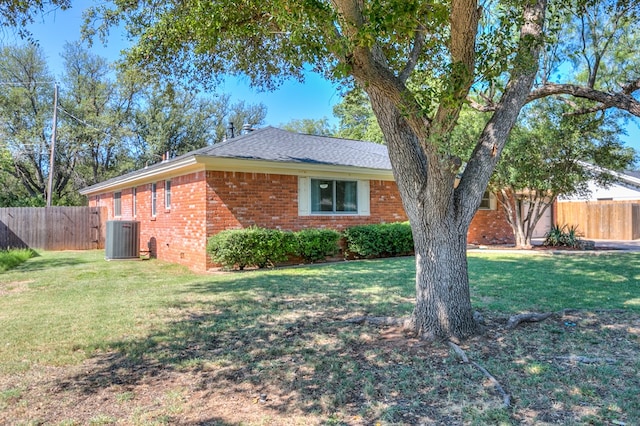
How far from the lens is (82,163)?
31.8m

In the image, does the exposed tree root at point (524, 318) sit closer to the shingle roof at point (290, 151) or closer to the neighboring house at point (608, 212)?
the shingle roof at point (290, 151)

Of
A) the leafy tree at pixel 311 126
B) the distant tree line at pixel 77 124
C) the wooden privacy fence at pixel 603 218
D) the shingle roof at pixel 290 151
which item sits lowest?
the wooden privacy fence at pixel 603 218

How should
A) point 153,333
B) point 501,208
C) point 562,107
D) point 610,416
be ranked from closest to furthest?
point 610,416
point 153,333
point 562,107
point 501,208

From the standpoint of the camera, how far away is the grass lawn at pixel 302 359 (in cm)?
310

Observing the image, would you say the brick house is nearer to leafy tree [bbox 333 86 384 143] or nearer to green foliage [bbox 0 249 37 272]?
green foliage [bbox 0 249 37 272]

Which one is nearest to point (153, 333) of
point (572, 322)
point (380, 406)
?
point (380, 406)

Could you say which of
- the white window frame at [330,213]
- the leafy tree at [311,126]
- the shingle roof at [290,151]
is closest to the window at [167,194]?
the shingle roof at [290,151]

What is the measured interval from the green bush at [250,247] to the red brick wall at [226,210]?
0.58 metres

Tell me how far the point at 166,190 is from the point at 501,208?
44.4 ft

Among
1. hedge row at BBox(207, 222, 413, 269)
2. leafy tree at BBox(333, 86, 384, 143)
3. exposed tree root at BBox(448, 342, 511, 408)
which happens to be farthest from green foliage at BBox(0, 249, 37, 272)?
Answer: leafy tree at BBox(333, 86, 384, 143)

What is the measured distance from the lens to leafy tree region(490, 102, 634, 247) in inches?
474

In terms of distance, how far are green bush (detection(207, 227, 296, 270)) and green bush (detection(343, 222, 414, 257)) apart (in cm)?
225

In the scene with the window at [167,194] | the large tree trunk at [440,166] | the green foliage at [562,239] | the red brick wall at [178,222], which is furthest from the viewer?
the green foliage at [562,239]

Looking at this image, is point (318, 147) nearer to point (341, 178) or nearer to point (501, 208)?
point (341, 178)
